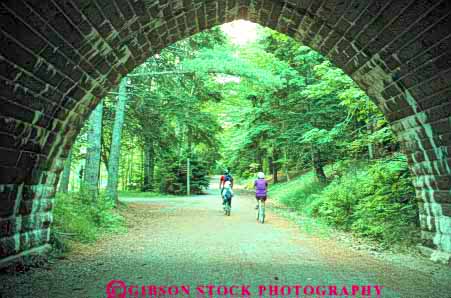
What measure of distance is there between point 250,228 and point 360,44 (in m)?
5.84

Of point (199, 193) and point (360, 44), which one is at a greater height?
point (360, 44)

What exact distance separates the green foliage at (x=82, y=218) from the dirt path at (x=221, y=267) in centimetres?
51

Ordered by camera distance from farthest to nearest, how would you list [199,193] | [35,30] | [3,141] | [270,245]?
[199,193] < [270,245] < [3,141] < [35,30]

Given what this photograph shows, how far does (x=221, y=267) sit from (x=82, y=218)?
4.41 metres

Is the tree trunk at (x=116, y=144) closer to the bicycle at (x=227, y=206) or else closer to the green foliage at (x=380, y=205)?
the bicycle at (x=227, y=206)

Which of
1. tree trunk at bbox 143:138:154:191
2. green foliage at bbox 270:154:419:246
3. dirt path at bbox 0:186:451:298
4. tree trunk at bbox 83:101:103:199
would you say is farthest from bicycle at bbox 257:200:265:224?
tree trunk at bbox 143:138:154:191

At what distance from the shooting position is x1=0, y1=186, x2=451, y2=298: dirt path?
4.23 meters

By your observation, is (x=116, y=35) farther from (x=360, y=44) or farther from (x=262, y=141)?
(x=262, y=141)

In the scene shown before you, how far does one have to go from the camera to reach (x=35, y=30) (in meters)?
3.72

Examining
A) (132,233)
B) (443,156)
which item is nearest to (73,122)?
(132,233)

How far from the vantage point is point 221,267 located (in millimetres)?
5188

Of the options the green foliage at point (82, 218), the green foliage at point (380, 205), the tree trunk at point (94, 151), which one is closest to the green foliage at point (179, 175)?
the tree trunk at point (94, 151)

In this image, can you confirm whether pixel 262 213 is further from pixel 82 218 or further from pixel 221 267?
pixel 221 267

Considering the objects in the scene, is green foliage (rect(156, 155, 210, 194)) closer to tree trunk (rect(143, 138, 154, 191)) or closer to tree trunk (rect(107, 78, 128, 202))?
tree trunk (rect(143, 138, 154, 191))
